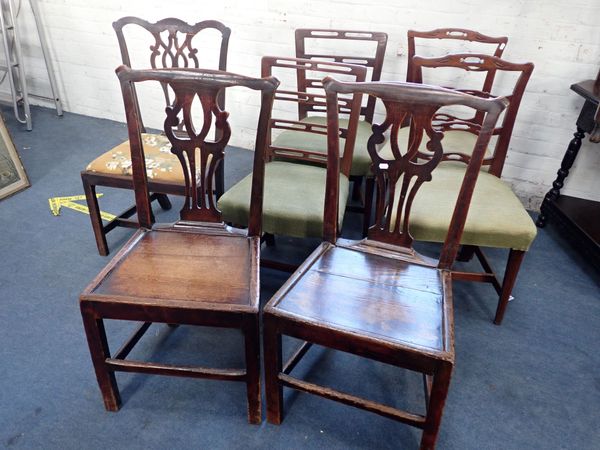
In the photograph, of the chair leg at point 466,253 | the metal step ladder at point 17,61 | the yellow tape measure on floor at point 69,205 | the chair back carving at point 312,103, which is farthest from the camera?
the metal step ladder at point 17,61

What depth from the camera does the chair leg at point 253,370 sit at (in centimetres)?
117

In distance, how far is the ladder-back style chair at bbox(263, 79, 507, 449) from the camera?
3.55 ft

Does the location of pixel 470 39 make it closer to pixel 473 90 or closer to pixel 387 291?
pixel 473 90

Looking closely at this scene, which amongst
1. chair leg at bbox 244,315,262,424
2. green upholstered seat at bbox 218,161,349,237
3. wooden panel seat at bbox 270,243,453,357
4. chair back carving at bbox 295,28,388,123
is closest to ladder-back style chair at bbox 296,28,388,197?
chair back carving at bbox 295,28,388,123

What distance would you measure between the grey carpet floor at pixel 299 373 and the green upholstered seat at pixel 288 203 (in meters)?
0.45

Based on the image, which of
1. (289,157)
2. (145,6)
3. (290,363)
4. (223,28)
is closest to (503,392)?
(290,363)

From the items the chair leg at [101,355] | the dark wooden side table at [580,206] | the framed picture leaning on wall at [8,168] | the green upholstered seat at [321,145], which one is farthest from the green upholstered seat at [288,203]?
the framed picture leaning on wall at [8,168]

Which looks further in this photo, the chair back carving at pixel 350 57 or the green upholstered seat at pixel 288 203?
the chair back carving at pixel 350 57

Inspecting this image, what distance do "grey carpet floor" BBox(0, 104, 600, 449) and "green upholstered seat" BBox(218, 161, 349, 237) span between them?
1.46 ft

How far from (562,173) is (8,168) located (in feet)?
9.91

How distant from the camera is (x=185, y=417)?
4.52 ft

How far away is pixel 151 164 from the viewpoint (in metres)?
1.88

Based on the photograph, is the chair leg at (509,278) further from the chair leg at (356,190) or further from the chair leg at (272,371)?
the chair leg at (356,190)

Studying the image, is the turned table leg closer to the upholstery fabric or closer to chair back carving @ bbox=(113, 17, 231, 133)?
chair back carving @ bbox=(113, 17, 231, 133)
